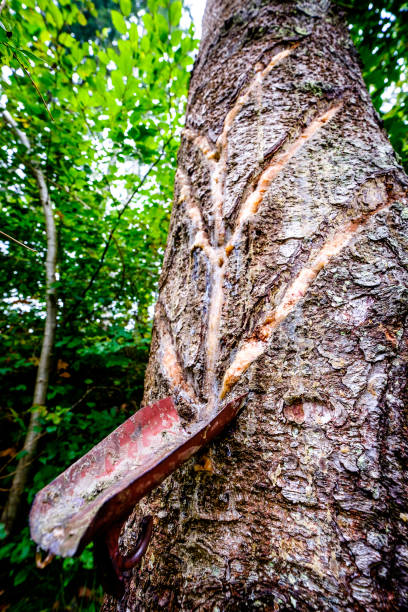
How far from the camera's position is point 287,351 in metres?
0.50

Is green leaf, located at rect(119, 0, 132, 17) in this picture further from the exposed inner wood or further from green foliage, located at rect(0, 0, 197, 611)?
the exposed inner wood

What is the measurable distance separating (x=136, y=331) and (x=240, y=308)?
2.63m

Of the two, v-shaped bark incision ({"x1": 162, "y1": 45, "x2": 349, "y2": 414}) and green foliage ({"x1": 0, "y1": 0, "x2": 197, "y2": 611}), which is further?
green foliage ({"x1": 0, "y1": 0, "x2": 197, "y2": 611})

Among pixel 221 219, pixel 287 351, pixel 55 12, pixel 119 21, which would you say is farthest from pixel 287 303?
pixel 55 12

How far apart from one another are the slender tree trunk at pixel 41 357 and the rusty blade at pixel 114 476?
210cm

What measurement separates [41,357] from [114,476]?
2440 millimetres

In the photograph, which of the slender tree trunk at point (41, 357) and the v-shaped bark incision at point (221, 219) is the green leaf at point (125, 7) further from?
the slender tree trunk at point (41, 357)

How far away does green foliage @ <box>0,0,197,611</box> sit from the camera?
138 centimetres

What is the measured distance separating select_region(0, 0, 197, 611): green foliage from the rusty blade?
99 centimetres

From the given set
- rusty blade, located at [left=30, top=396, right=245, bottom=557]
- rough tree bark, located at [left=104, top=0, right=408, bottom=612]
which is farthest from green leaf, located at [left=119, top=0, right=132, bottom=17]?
rusty blade, located at [left=30, top=396, right=245, bottom=557]

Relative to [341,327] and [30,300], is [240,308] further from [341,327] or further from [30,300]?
[30,300]

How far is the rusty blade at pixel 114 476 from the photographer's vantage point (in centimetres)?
28

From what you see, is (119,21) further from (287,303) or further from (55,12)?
(287,303)

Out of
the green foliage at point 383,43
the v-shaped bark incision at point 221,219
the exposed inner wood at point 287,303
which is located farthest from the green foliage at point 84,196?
the exposed inner wood at point 287,303
